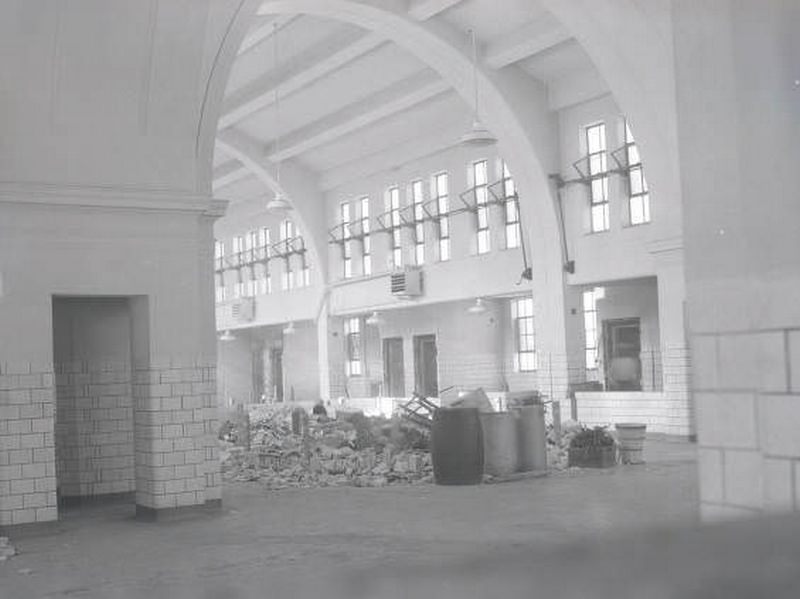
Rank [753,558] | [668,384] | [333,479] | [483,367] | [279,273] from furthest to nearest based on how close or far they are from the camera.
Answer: [279,273] < [483,367] < [668,384] < [333,479] < [753,558]

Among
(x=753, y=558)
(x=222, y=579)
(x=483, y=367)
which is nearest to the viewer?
(x=753, y=558)

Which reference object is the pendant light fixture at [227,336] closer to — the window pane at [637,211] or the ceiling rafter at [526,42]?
the ceiling rafter at [526,42]

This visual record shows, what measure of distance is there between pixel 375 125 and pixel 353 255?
5310 mm

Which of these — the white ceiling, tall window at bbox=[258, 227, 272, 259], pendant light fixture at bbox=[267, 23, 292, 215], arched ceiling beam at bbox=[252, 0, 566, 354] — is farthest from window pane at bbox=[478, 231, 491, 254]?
tall window at bbox=[258, 227, 272, 259]

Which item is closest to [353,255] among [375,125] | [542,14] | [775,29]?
[375,125]

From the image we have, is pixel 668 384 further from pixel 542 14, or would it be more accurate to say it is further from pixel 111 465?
pixel 111 465

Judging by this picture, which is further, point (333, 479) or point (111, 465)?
point (333, 479)

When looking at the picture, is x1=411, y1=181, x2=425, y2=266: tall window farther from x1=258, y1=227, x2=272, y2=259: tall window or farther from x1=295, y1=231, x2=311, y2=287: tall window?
x1=258, y1=227, x2=272, y2=259: tall window

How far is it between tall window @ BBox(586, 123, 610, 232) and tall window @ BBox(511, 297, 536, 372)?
4586 mm

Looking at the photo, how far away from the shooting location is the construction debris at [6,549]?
9791mm

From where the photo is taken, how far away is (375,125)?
98.1ft

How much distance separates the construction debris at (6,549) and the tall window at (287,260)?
89.6 ft

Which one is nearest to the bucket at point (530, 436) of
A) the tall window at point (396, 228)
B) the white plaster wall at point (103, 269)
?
the white plaster wall at point (103, 269)

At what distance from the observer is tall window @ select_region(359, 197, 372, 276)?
32906 mm
